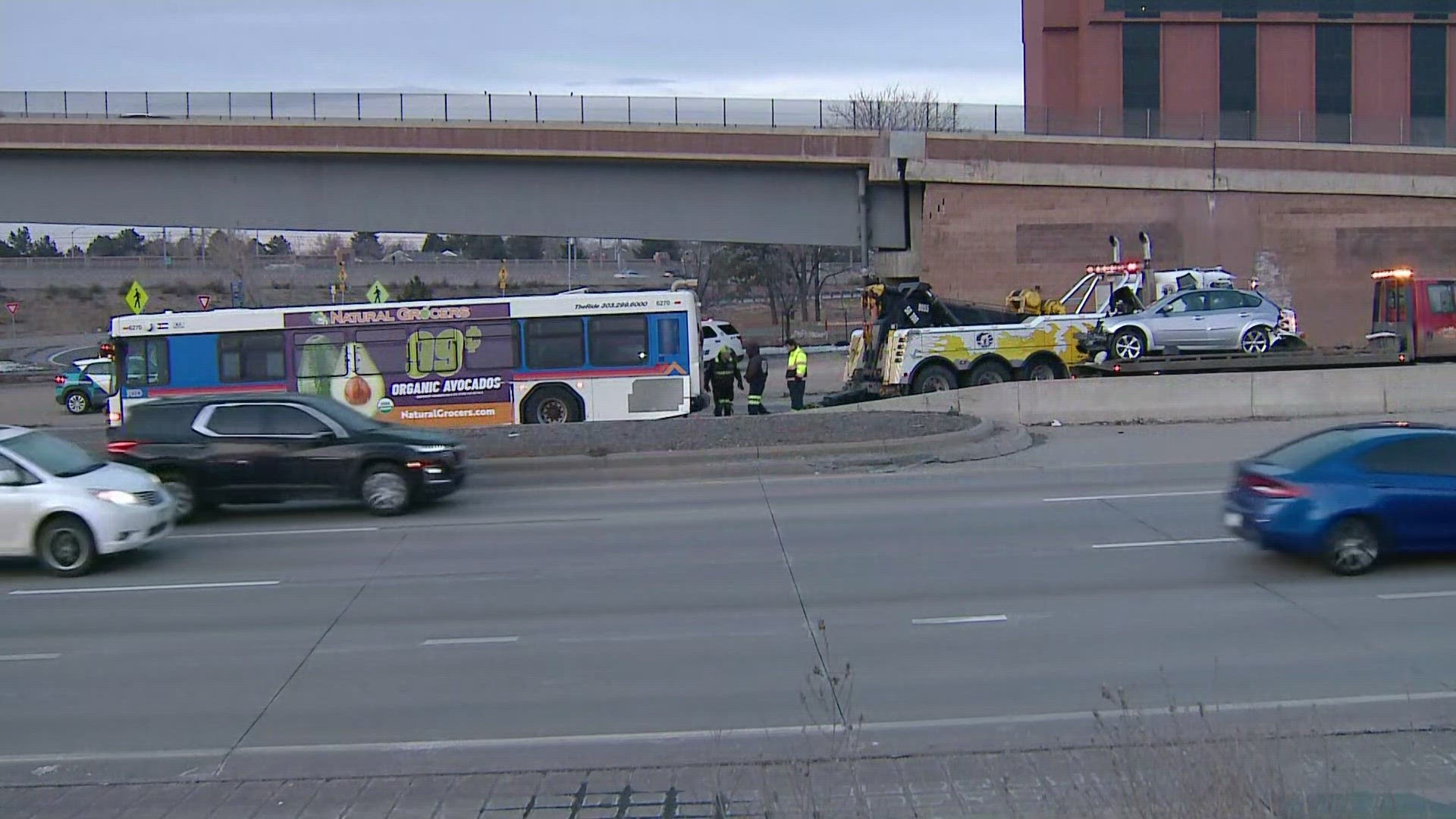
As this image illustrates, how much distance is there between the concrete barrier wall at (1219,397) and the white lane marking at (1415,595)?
550 inches

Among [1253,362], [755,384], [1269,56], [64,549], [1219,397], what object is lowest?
[64,549]

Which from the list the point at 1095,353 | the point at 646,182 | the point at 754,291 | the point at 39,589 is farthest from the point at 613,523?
the point at 754,291

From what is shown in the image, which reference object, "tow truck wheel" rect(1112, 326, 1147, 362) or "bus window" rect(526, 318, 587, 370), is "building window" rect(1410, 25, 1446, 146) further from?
"bus window" rect(526, 318, 587, 370)

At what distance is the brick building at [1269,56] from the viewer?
2322 inches

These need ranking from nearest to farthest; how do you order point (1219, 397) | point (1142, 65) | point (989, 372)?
point (1219, 397)
point (989, 372)
point (1142, 65)

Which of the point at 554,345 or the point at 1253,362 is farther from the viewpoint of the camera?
the point at 554,345

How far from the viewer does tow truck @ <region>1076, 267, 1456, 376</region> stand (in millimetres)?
25656

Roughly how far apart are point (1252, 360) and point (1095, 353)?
290 centimetres

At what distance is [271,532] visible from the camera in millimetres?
16031

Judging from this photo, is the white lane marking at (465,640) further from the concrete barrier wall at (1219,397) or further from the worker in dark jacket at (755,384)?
the worker in dark jacket at (755,384)

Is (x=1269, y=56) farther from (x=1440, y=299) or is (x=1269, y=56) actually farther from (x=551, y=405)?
(x=551, y=405)

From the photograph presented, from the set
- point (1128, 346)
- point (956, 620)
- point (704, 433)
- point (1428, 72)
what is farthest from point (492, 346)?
point (1428, 72)

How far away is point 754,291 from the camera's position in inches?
3952

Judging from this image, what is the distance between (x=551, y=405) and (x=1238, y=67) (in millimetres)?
45527
